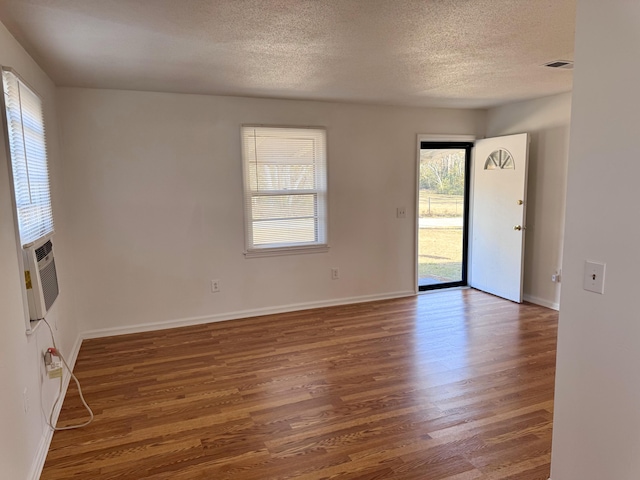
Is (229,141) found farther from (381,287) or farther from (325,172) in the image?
A: (381,287)

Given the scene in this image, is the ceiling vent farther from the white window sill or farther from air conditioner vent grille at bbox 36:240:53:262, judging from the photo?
air conditioner vent grille at bbox 36:240:53:262

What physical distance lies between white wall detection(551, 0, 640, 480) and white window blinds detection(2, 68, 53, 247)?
101 inches

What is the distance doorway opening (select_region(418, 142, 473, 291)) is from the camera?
18.3ft

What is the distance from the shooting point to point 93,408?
111 inches

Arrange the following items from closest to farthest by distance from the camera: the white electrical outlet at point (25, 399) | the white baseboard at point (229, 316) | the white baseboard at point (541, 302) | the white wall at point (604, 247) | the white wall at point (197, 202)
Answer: the white wall at point (604, 247) → the white electrical outlet at point (25, 399) → the white wall at point (197, 202) → the white baseboard at point (229, 316) → the white baseboard at point (541, 302)

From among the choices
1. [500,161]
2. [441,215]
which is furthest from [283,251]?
[500,161]

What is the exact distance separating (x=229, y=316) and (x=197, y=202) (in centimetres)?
124

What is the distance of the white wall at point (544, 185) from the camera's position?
4.58 metres

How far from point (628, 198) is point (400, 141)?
3.73 m

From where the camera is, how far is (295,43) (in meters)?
2.63

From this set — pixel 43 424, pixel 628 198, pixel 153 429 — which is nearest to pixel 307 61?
pixel 628 198

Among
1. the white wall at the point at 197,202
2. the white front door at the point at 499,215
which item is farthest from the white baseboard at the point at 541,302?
the white wall at the point at 197,202

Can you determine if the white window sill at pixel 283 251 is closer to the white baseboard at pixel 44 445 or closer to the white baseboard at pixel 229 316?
the white baseboard at pixel 229 316

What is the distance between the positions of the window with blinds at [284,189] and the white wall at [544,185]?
7.69ft
